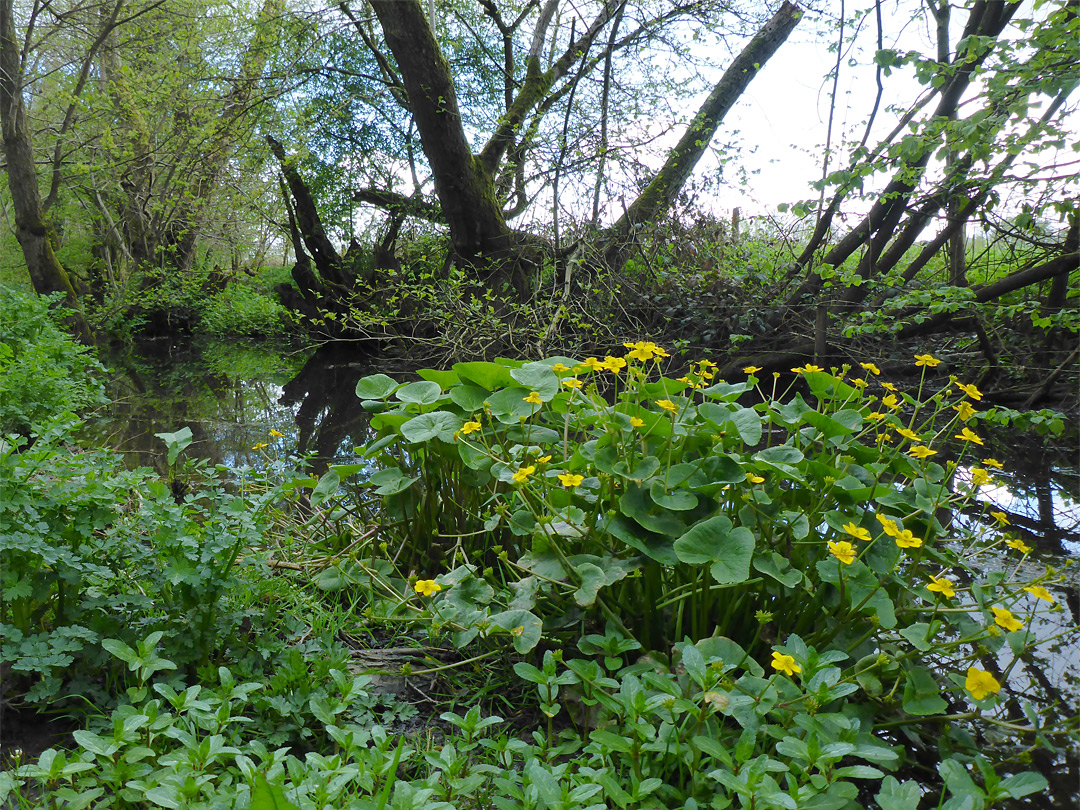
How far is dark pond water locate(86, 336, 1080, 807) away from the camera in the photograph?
1.60 meters

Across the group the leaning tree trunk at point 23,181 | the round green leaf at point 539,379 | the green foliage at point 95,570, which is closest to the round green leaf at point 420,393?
the round green leaf at point 539,379

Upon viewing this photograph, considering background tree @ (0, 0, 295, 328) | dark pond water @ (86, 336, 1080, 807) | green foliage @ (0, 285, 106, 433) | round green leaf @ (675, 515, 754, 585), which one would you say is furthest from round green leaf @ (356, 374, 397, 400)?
background tree @ (0, 0, 295, 328)

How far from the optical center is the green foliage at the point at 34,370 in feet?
10.8

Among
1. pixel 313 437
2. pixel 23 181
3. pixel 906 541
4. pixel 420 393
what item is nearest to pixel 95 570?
pixel 420 393

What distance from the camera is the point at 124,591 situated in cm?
136

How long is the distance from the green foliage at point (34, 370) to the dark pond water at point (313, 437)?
376 millimetres

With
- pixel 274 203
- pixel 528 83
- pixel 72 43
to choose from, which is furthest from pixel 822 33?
pixel 72 43

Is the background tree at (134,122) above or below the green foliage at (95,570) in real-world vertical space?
above

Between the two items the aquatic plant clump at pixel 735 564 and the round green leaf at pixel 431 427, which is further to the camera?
the round green leaf at pixel 431 427

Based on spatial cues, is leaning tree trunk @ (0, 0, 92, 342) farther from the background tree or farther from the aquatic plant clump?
the aquatic plant clump

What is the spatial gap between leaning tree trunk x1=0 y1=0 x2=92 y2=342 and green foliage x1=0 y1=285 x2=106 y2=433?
2404mm

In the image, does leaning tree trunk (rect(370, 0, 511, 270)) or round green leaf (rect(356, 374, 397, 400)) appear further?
leaning tree trunk (rect(370, 0, 511, 270))

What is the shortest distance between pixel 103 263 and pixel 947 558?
49.7 feet

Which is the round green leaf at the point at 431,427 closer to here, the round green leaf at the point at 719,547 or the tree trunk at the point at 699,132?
the round green leaf at the point at 719,547
